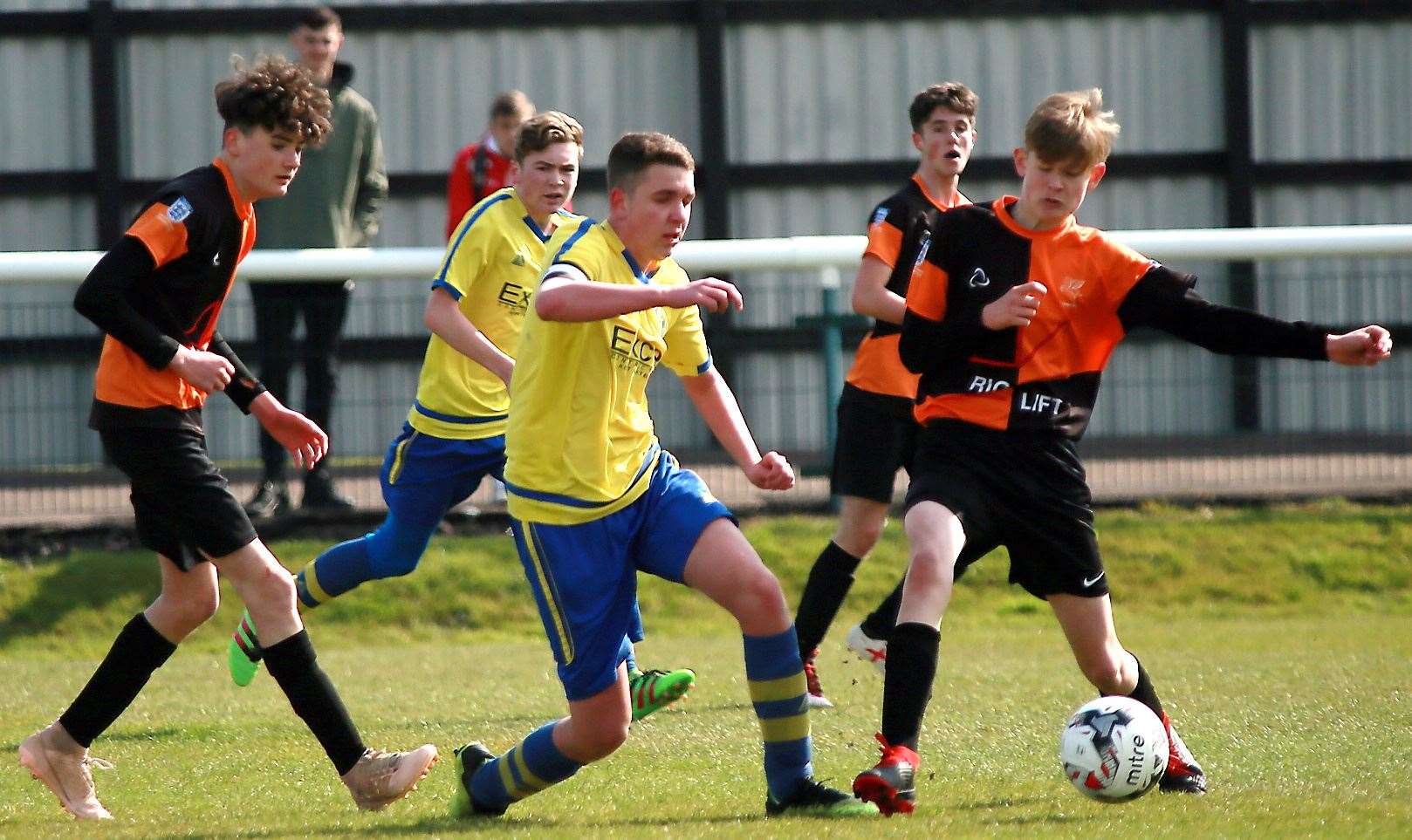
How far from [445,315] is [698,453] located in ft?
14.7

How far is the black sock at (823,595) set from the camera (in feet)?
21.6

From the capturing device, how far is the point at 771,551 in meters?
9.29

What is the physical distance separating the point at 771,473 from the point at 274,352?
565 cm

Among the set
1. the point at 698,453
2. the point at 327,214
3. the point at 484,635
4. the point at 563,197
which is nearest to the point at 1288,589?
the point at 698,453

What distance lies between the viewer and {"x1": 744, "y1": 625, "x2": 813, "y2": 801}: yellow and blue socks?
4426 mm

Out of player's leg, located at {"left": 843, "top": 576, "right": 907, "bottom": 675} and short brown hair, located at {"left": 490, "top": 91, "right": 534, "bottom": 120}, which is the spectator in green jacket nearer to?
short brown hair, located at {"left": 490, "top": 91, "right": 534, "bottom": 120}

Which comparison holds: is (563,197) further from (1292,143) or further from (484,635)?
(1292,143)

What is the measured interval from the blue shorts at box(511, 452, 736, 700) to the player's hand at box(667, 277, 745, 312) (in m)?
0.64

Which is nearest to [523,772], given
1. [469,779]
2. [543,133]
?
[469,779]

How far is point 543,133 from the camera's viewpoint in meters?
6.26

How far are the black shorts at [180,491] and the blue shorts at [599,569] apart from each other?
911mm

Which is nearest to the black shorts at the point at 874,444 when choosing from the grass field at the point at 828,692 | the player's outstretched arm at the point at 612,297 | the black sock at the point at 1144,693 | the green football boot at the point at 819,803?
the grass field at the point at 828,692

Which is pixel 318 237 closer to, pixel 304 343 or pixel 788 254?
pixel 304 343

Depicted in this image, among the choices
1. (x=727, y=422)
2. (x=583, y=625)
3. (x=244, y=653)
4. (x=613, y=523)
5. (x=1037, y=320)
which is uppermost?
(x=1037, y=320)
